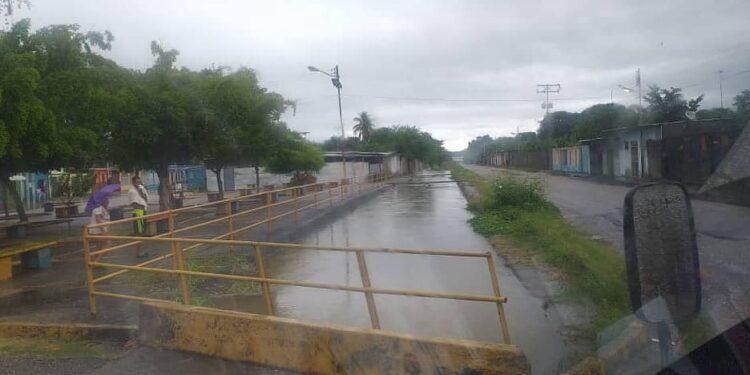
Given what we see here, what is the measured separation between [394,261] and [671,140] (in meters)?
4.42

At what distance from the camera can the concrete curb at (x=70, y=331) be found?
6.26m

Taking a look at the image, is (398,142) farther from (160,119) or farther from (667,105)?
(667,105)

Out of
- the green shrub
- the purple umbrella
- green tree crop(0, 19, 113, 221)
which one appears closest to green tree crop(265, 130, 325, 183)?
the green shrub

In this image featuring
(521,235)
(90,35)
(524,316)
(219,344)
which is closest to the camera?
(219,344)

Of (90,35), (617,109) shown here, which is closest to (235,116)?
(90,35)

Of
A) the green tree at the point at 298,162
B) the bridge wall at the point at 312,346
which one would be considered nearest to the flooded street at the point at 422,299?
the bridge wall at the point at 312,346

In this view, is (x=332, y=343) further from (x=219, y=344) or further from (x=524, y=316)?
(x=524, y=316)

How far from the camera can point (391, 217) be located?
16.8 meters

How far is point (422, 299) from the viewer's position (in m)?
7.47

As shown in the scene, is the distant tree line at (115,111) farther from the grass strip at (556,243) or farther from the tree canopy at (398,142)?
the tree canopy at (398,142)

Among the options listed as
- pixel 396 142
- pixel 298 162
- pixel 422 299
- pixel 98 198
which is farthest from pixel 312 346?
pixel 396 142

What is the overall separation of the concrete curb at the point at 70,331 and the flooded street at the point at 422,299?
5.46 feet

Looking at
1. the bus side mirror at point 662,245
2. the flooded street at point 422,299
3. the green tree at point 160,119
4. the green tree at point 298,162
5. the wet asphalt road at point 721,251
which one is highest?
the green tree at point 160,119

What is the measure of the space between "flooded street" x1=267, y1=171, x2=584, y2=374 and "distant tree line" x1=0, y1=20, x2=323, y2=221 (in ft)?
17.6
